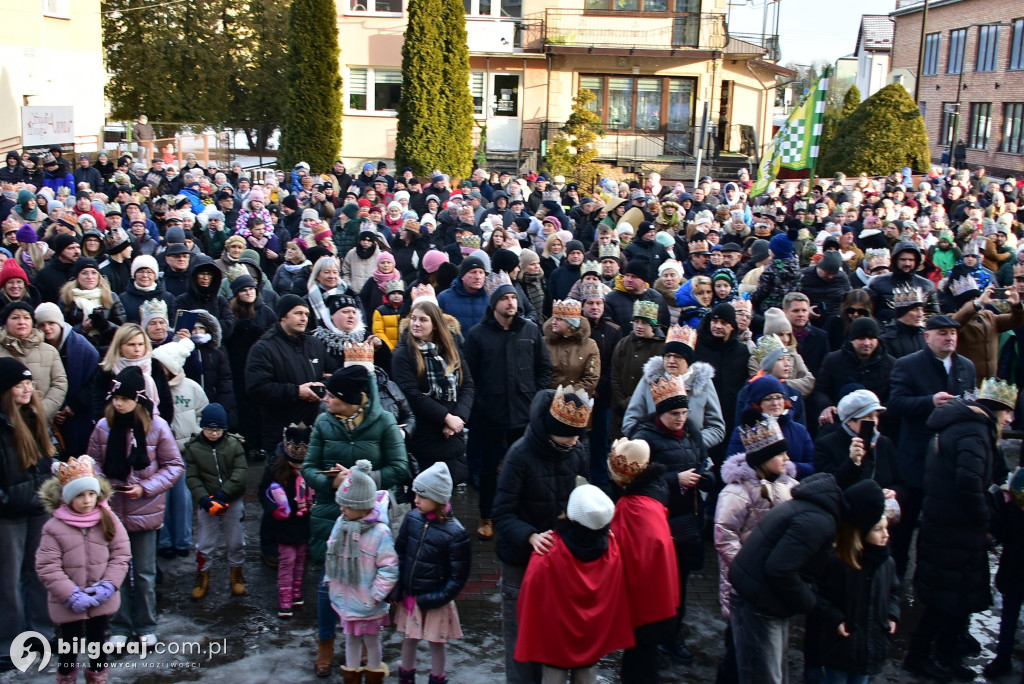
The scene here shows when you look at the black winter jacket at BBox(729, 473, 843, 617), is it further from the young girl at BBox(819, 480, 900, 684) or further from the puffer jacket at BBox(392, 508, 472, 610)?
the puffer jacket at BBox(392, 508, 472, 610)

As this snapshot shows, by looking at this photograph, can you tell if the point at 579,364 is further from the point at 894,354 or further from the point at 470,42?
the point at 470,42

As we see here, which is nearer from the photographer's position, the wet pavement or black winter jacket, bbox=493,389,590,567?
black winter jacket, bbox=493,389,590,567

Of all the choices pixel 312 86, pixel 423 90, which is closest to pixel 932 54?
pixel 423 90

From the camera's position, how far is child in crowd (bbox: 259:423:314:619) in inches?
256

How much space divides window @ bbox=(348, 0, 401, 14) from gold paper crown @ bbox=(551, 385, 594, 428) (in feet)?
99.1

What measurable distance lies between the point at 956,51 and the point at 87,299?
5060 centimetres

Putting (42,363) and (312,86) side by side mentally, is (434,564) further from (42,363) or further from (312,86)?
(312,86)

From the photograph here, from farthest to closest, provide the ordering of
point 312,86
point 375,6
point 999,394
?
point 375,6
point 312,86
point 999,394

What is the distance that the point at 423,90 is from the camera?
27.2 m

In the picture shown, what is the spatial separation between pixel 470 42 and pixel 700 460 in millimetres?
29152

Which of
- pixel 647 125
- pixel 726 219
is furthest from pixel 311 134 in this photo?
pixel 726 219

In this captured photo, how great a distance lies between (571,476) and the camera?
17.8 ft

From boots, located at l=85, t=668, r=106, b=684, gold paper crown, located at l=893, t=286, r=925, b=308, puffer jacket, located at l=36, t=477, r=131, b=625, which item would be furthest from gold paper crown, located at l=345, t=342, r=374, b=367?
gold paper crown, located at l=893, t=286, r=925, b=308

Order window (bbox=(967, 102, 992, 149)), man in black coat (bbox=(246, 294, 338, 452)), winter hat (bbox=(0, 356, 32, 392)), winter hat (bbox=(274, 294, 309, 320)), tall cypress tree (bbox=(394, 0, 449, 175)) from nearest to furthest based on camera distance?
winter hat (bbox=(0, 356, 32, 392)) < man in black coat (bbox=(246, 294, 338, 452)) < winter hat (bbox=(274, 294, 309, 320)) < tall cypress tree (bbox=(394, 0, 449, 175)) < window (bbox=(967, 102, 992, 149))
